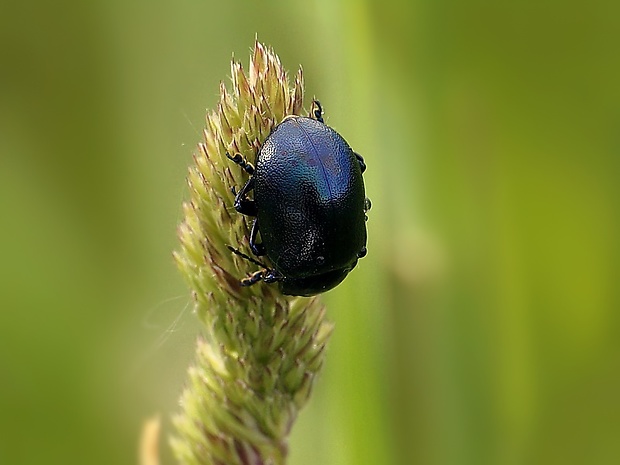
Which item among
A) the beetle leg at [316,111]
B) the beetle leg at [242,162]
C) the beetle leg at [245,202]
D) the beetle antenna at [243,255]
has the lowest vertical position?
the beetle antenna at [243,255]

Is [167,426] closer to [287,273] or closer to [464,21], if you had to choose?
[287,273]

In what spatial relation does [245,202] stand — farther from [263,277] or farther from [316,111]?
[316,111]

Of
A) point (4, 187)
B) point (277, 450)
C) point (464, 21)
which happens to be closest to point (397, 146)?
point (464, 21)

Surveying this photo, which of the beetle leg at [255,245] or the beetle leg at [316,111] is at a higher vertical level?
the beetle leg at [316,111]

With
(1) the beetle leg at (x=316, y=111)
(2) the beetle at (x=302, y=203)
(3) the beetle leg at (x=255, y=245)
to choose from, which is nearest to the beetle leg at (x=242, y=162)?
(2) the beetle at (x=302, y=203)

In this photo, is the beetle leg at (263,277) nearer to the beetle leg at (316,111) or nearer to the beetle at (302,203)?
the beetle at (302,203)

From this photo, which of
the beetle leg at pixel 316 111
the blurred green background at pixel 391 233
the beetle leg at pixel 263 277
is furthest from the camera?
the blurred green background at pixel 391 233

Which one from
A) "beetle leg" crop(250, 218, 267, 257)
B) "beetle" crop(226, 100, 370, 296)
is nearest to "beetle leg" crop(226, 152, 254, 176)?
"beetle" crop(226, 100, 370, 296)
